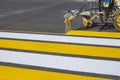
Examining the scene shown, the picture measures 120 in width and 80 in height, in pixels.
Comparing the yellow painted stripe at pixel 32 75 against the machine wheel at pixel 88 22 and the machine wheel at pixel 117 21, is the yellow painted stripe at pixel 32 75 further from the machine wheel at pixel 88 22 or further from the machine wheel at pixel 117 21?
the machine wheel at pixel 88 22

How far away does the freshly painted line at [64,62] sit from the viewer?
5824 millimetres

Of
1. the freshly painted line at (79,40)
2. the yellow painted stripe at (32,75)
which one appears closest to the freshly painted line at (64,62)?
the yellow painted stripe at (32,75)

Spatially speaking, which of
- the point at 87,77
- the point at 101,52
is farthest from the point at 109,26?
the point at 87,77

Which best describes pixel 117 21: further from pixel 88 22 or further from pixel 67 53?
pixel 67 53

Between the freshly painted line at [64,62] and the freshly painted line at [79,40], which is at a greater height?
the freshly painted line at [64,62]

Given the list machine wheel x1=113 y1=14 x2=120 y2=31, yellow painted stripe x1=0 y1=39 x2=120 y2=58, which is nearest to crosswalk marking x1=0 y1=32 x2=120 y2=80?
yellow painted stripe x1=0 y1=39 x2=120 y2=58

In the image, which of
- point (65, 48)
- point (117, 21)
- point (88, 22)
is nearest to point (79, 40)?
point (65, 48)

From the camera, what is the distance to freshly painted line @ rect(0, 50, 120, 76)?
5.82 m

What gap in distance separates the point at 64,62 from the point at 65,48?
1054 millimetres

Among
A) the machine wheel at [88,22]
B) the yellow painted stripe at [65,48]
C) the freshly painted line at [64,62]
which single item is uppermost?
the freshly painted line at [64,62]

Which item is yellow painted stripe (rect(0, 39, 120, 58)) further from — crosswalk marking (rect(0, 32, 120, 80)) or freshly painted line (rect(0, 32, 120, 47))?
freshly painted line (rect(0, 32, 120, 47))

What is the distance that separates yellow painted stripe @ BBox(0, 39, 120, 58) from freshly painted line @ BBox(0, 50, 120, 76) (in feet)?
1.41

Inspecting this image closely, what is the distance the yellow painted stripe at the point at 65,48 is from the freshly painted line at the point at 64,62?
0.43 meters

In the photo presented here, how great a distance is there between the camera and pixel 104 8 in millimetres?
10562
